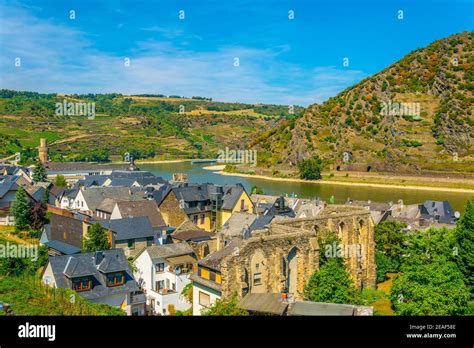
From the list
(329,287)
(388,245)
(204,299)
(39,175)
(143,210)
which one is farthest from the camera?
(39,175)

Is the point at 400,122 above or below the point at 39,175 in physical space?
above

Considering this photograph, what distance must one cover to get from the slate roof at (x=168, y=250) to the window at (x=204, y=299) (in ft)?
21.8

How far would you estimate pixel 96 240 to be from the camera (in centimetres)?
3384

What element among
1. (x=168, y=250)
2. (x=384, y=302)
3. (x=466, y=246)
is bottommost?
(x=384, y=302)

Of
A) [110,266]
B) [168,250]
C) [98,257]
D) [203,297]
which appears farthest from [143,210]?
[203,297]

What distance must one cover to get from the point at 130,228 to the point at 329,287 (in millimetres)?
17789

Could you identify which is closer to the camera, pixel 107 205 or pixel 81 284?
pixel 81 284

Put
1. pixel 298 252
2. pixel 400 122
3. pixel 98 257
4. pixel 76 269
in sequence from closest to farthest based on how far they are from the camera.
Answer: pixel 298 252
pixel 76 269
pixel 98 257
pixel 400 122

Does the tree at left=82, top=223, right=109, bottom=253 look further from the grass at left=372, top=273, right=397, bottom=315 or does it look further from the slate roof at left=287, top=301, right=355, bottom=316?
the slate roof at left=287, top=301, right=355, bottom=316

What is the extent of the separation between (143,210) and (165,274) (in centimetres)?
1289

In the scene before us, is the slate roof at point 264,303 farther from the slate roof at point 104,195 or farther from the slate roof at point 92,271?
the slate roof at point 104,195

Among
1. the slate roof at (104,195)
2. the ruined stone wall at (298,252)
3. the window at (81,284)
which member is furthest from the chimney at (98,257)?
the slate roof at (104,195)

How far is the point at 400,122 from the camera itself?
14150cm

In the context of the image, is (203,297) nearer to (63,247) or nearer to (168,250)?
(168,250)
